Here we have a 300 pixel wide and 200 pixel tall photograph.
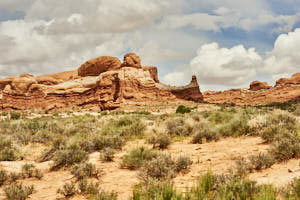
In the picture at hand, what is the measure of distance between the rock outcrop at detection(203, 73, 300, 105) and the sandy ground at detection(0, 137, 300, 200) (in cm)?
6833

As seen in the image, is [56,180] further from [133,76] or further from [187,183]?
[133,76]

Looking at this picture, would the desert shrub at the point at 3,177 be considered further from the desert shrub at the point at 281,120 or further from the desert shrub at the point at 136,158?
the desert shrub at the point at 281,120

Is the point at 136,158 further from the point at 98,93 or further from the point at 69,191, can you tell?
the point at 98,93

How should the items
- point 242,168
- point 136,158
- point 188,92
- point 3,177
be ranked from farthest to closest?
point 188,92 < point 136,158 < point 3,177 < point 242,168

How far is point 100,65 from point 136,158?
67.1 m

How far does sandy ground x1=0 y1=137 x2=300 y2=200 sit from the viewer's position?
15.1 ft

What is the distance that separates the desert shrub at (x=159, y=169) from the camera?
509 cm

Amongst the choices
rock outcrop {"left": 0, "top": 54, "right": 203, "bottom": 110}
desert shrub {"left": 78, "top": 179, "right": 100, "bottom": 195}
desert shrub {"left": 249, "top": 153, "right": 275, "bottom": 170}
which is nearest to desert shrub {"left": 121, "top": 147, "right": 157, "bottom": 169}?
desert shrub {"left": 78, "top": 179, "right": 100, "bottom": 195}

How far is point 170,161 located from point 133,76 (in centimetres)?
5141

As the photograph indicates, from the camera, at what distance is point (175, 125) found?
11.1 m

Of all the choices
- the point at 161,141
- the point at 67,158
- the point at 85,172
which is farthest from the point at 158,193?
the point at 161,141

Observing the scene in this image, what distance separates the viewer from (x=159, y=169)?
529 cm

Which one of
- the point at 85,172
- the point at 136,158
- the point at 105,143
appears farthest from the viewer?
the point at 105,143

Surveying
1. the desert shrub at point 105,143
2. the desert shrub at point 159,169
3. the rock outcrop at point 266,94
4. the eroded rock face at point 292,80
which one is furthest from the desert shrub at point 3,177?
the eroded rock face at point 292,80
